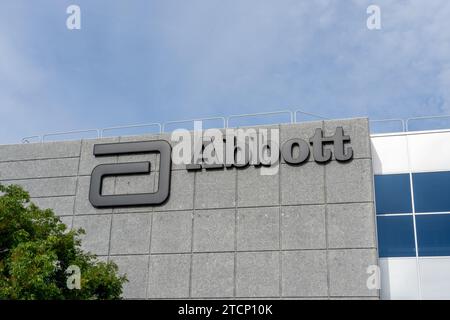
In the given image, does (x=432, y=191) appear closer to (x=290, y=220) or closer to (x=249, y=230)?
(x=290, y=220)

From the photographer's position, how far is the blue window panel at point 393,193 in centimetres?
1933

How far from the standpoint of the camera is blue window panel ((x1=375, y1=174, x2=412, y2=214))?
19328mm

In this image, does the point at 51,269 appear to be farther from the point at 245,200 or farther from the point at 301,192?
the point at 301,192

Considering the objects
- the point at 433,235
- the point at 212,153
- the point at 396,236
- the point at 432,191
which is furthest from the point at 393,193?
the point at 212,153

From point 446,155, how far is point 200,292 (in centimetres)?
909

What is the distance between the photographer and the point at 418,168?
19688mm

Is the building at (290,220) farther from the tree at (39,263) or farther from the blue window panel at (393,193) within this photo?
the tree at (39,263)

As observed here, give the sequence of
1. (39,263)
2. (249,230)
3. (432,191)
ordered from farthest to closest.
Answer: (249,230) < (432,191) < (39,263)

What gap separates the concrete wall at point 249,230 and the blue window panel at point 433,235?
1.62 meters

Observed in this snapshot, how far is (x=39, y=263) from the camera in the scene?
15.0 m

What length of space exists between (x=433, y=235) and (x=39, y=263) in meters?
11.7

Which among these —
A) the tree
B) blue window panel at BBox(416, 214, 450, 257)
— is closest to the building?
blue window panel at BBox(416, 214, 450, 257)

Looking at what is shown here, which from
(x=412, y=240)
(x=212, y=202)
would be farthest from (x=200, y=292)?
(x=412, y=240)
